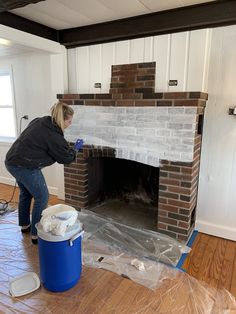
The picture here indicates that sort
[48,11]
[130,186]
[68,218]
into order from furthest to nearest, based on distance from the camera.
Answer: [130,186], [48,11], [68,218]

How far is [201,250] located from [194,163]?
88 cm

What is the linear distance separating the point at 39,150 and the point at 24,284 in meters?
1.06

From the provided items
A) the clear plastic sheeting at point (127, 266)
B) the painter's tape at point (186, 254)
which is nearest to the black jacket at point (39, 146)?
the clear plastic sheeting at point (127, 266)

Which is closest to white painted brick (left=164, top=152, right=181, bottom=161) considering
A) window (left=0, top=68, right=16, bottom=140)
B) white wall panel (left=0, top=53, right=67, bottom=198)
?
white wall panel (left=0, top=53, right=67, bottom=198)

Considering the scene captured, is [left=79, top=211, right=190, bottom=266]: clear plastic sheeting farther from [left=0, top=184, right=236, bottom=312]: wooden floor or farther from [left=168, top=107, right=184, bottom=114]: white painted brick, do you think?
[left=168, top=107, right=184, bottom=114]: white painted brick

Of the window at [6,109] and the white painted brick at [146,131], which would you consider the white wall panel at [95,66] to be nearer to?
the white painted brick at [146,131]

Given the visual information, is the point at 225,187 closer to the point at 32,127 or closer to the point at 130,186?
the point at 130,186

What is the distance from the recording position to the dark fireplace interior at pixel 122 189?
313 cm

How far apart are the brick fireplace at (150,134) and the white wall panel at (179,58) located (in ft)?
0.70

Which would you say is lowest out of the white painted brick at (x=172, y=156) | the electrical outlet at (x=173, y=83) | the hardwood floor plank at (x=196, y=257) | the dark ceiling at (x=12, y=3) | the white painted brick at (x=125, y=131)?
the hardwood floor plank at (x=196, y=257)

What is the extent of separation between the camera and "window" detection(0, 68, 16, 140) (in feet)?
13.1

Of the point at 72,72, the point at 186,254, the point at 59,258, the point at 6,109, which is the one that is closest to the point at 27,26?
the point at 72,72

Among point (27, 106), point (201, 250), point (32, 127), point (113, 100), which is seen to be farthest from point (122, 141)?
point (27, 106)

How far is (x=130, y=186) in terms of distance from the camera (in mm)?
3393
